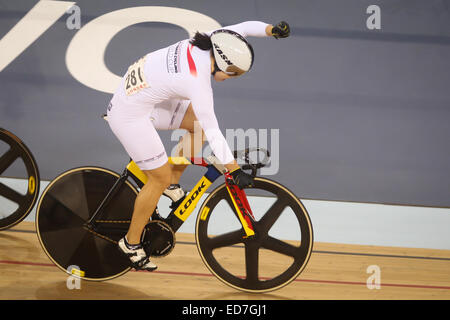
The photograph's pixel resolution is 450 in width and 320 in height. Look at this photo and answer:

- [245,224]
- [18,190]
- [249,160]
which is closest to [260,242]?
[245,224]

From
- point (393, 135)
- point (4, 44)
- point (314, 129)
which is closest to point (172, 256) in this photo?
point (314, 129)

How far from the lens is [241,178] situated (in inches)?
93.3

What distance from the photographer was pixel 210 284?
2859 millimetres

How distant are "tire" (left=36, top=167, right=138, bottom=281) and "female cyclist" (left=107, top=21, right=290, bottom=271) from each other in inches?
5.0

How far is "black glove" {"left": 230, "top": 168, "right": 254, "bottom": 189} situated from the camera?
2.37 meters

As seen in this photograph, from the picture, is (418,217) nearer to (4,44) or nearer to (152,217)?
(152,217)

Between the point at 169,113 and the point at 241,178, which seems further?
the point at 169,113

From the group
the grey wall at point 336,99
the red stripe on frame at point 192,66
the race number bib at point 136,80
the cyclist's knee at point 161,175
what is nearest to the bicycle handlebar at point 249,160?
the cyclist's knee at point 161,175

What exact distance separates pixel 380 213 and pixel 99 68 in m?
2.80

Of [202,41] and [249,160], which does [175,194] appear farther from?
[202,41]

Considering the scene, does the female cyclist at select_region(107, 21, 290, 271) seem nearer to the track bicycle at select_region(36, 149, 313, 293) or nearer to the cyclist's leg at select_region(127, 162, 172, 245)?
A: the cyclist's leg at select_region(127, 162, 172, 245)

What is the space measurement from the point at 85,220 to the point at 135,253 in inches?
13.5

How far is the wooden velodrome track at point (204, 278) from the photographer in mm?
2707

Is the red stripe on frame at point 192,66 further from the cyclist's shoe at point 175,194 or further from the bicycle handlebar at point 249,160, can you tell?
the cyclist's shoe at point 175,194
